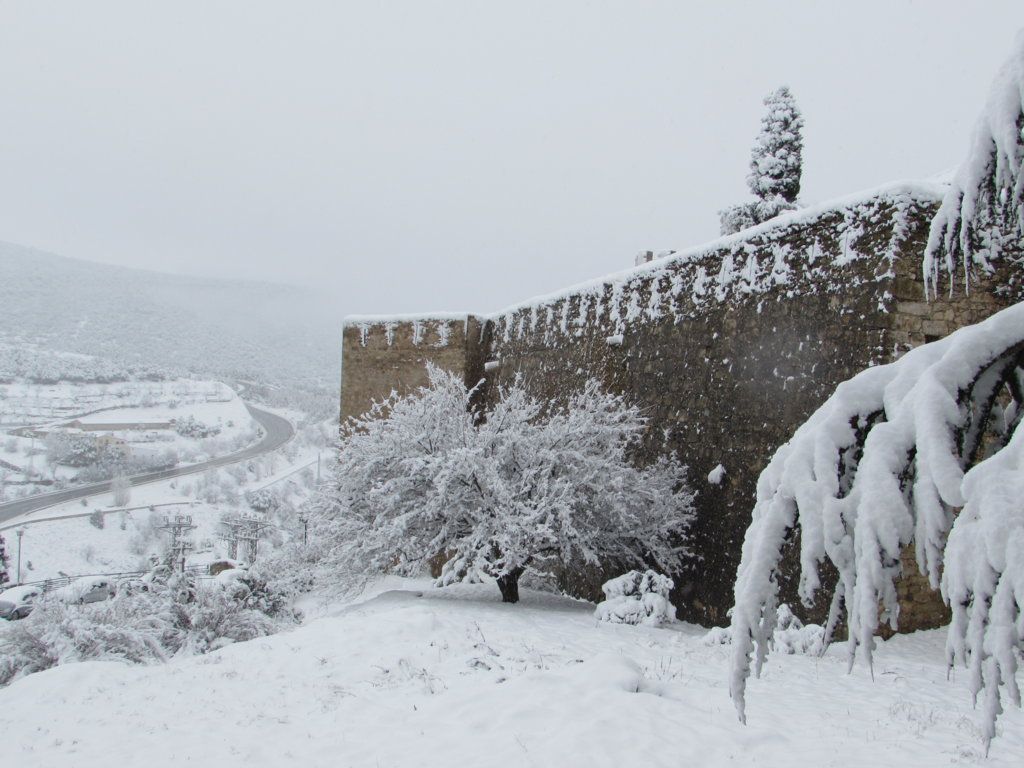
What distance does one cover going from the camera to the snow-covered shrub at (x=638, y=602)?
29.0 ft

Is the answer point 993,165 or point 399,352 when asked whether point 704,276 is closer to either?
point 993,165

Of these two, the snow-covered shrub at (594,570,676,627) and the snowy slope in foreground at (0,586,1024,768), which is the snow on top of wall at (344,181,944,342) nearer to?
the snow-covered shrub at (594,570,676,627)

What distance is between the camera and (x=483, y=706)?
209 inches

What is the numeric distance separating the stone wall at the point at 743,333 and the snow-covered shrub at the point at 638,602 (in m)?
0.83

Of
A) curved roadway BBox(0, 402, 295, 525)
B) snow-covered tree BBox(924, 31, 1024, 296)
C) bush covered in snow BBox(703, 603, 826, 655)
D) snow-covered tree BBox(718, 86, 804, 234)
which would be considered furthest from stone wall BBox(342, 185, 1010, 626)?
curved roadway BBox(0, 402, 295, 525)

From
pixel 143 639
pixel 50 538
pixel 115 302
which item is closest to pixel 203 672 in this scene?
pixel 143 639

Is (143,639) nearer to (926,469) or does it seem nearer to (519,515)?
(519,515)

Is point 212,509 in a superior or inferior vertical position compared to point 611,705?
inferior

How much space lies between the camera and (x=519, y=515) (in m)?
9.20

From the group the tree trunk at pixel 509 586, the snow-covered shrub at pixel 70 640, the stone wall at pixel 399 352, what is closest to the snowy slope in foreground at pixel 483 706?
the tree trunk at pixel 509 586

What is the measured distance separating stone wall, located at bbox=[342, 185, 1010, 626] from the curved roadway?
154 ft

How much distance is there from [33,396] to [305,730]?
89036 millimetres

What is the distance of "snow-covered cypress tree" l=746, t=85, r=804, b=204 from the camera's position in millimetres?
20031

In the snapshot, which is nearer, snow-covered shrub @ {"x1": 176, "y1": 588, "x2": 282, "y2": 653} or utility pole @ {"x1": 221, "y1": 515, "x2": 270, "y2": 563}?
snow-covered shrub @ {"x1": 176, "y1": 588, "x2": 282, "y2": 653}
